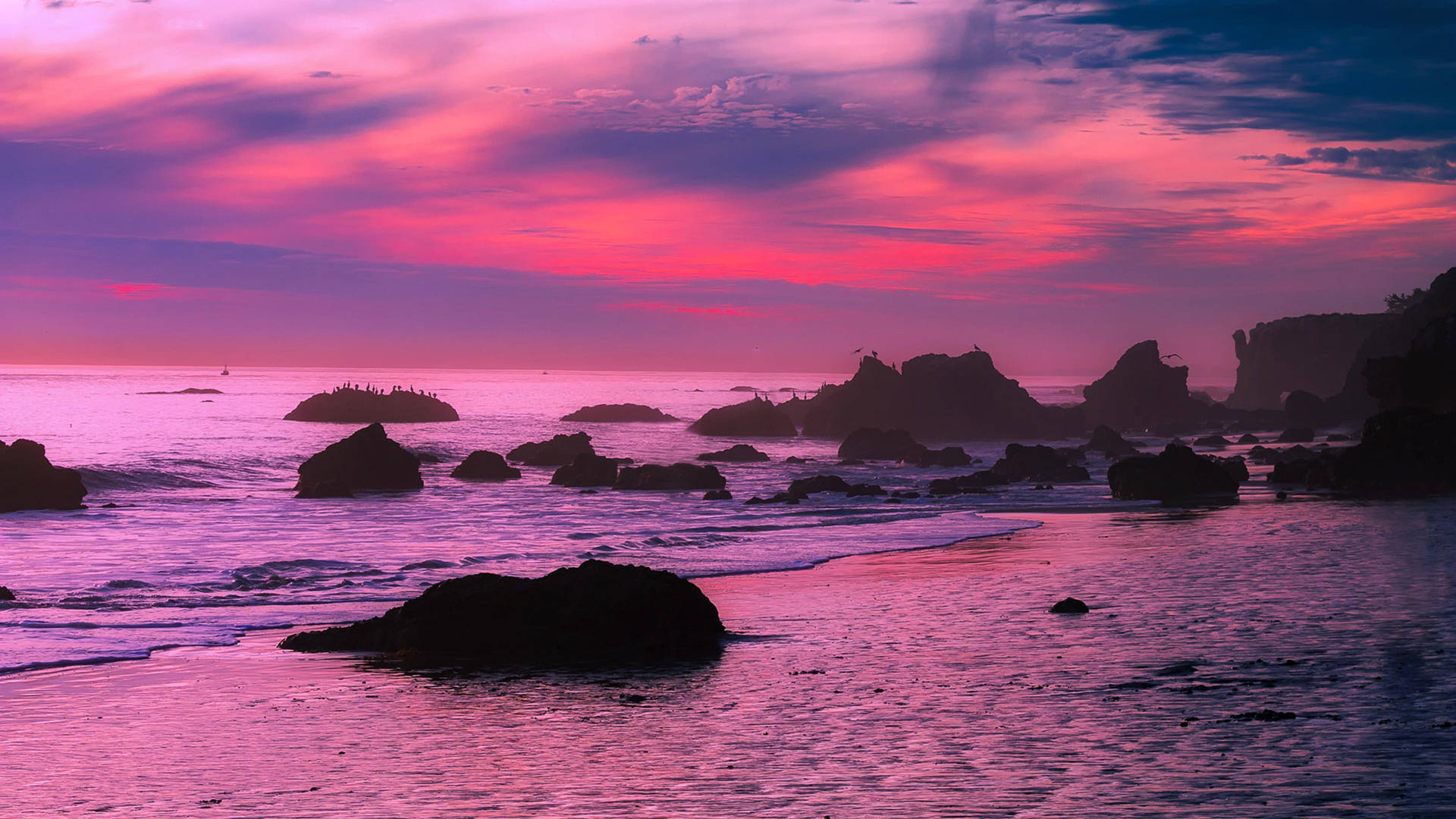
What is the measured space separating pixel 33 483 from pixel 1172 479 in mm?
42704

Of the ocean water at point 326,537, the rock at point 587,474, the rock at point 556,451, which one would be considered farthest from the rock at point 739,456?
the rock at point 587,474

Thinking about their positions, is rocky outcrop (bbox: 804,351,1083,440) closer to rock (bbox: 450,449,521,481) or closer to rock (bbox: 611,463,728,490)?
rock (bbox: 450,449,521,481)

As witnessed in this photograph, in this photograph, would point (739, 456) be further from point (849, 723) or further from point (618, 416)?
point (618, 416)

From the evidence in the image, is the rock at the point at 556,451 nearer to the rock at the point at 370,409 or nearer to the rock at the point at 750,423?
the rock at the point at 750,423

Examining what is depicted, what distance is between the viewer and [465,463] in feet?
214

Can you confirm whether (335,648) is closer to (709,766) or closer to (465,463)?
(709,766)

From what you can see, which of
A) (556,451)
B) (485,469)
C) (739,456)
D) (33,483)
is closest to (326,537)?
(33,483)

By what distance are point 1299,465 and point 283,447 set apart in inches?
2788

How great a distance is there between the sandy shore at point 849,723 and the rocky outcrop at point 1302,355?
14323 centimetres

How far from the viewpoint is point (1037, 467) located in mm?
59500

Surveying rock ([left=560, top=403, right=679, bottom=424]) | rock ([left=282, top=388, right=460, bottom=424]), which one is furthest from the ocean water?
rock ([left=560, top=403, right=679, bottom=424])

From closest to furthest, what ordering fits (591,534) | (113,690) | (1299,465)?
1. (113,690)
2. (591,534)
3. (1299,465)

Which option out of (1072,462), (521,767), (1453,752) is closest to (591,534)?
(521,767)

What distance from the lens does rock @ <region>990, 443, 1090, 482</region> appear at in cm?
5784
